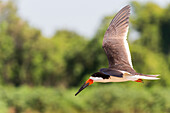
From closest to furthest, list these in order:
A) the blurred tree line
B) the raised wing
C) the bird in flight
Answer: the bird in flight → the raised wing → the blurred tree line

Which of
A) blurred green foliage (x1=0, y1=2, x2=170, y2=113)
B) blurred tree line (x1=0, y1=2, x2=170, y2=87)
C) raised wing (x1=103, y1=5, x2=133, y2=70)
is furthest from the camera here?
blurred tree line (x1=0, y1=2, x2=170, y2=87)

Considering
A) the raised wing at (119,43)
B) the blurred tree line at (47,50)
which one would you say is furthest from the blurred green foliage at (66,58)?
the raised wing at (119,43)

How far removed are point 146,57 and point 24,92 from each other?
38.9 ft

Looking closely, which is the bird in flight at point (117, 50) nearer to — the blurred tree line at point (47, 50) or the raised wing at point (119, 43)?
the raised wing at point (119, 43)

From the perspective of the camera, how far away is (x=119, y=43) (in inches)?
360

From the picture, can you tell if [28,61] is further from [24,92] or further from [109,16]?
[24,92]

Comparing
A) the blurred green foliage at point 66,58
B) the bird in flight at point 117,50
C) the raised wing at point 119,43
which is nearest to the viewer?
the bird in flight at point 117,50

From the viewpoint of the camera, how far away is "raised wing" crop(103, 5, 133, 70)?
8.93m

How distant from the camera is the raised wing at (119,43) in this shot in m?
8.93

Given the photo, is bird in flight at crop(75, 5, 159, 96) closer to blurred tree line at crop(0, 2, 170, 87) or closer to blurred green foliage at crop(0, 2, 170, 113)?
blurred green foliage at crop(0, 2, 170, 113)

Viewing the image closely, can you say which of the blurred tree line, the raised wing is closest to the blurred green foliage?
the blurred tree line

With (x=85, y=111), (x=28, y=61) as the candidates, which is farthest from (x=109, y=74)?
(x=28, y=61)

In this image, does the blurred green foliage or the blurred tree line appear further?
the blurred tree line

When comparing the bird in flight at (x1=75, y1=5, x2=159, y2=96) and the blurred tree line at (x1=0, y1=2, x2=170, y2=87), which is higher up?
the bird in flight at (x1=75, y1=5, x2=159, y2=96)
